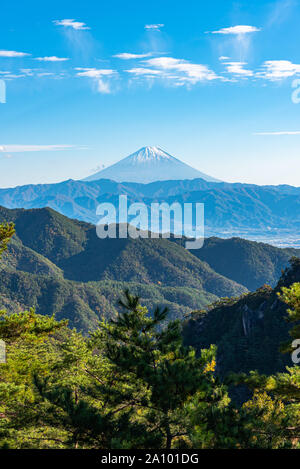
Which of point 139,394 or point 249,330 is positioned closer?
point 139,394

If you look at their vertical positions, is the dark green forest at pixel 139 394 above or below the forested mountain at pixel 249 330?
above

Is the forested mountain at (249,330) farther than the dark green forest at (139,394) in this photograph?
Yes

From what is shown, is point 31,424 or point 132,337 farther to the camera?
point 31,424

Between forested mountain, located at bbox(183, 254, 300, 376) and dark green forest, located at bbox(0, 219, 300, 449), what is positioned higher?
dark green forest, located at bbox(0, 219, 300, 449)

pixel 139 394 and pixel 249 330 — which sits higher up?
pixel 139 394

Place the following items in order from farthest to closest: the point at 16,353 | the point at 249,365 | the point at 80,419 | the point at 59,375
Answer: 1. the point at 249,365
2. the point at 16,353
3. the point at 59,375
4. the point at 80,419

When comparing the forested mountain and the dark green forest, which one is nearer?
the dark green forest

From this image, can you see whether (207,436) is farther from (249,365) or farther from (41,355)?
(249,365)
